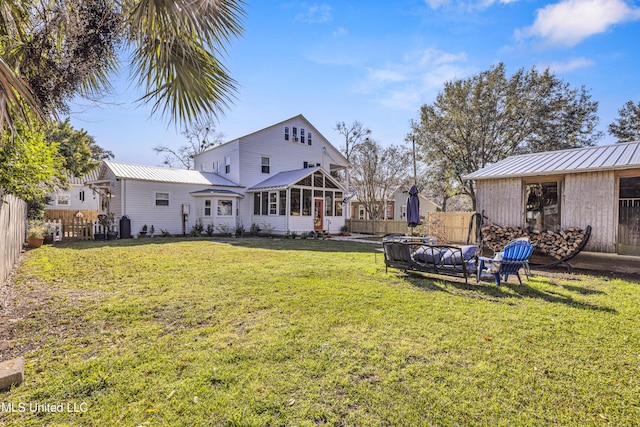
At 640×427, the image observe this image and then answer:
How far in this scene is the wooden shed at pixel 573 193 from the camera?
26.0 ft

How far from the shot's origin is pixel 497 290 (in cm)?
584

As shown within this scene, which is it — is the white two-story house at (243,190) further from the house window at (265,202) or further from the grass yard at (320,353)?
the grass yard at (320,353)

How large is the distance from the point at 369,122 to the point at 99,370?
2765 cm

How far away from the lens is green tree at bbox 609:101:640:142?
75.2 ft

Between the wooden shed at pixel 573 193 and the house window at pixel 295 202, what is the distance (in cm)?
994

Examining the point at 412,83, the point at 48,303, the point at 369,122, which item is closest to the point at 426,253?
the point at 48,303

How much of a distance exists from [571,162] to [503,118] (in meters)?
13.5

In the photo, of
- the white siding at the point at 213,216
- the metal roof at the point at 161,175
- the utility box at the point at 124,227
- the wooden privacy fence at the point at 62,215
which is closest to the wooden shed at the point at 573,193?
the white siding at the point at 213,216

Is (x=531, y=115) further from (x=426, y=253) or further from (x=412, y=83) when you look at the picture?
(x=426, y=253)

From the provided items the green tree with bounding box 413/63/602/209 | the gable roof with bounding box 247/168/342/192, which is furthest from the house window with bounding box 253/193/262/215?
the green tree with bounding box 413/63/602/209

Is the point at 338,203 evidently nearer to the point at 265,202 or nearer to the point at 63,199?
the point at 265,202

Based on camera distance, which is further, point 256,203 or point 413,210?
point 256,203

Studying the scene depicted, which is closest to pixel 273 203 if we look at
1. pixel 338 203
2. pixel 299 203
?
pixel 299 203

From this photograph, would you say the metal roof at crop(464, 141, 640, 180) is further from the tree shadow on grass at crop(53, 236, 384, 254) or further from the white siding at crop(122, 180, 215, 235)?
the white siding at crop(122, 180, 215, 235)
